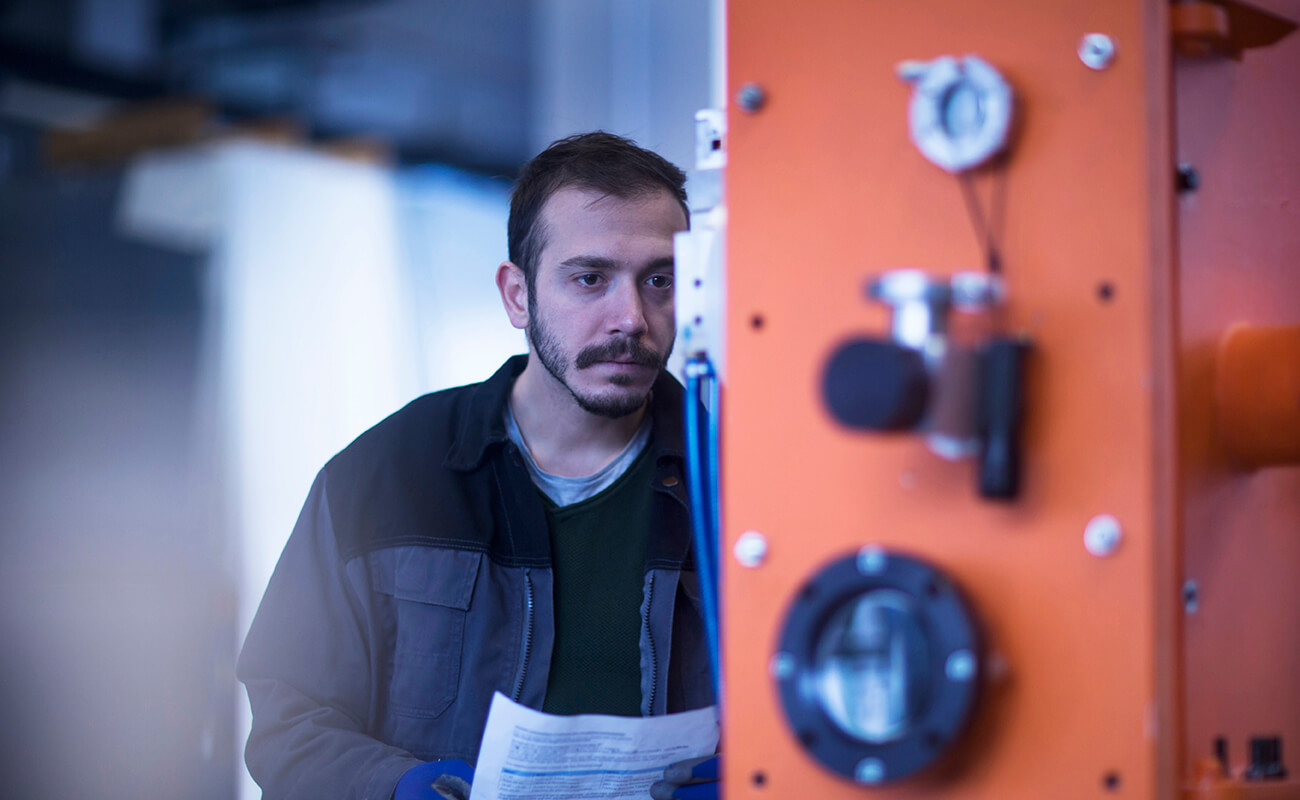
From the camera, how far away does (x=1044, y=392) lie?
22.3 inches

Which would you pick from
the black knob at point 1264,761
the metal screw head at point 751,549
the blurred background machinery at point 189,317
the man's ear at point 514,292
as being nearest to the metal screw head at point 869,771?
the metal screw head at point 751,549

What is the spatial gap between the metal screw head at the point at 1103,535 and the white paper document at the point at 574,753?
56 cm

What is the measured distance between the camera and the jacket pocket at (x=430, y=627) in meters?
1.27

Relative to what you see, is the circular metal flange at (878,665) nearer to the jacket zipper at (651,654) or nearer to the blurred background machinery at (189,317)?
the jacket zipper at (651,654)

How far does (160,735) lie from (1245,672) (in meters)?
2.17

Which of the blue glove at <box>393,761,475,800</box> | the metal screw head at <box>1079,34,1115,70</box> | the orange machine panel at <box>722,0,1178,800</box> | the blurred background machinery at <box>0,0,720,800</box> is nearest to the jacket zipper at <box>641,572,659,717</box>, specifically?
the blue glove at <box>393,761,475,800</box>

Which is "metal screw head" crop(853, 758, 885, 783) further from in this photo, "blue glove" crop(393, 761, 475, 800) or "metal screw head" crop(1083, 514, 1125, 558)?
"blue glove" crop(393, 761, 475, 800)

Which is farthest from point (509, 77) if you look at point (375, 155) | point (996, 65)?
point (996, 65)

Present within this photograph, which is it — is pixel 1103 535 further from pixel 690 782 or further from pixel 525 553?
pixel 525 553

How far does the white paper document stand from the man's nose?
0.49m

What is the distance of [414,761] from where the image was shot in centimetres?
115

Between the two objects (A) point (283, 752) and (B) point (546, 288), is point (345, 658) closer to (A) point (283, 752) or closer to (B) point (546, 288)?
(A) point (283, 752)

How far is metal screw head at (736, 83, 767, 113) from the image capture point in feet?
2.10

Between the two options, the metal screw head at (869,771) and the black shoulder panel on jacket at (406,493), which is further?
the black shoulder panel on jacket at (406,493)
